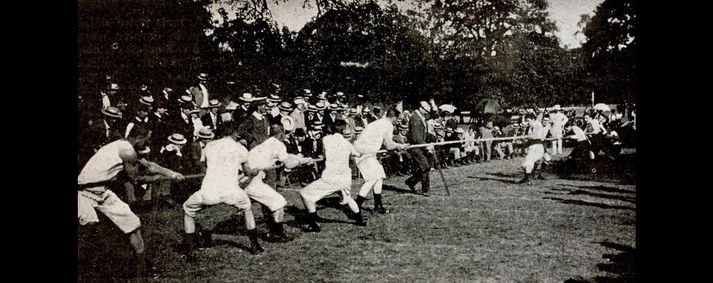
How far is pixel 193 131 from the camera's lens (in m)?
7.32

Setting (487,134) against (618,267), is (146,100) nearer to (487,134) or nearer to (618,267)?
(618,267)

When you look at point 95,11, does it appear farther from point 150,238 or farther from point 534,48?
point 534,48

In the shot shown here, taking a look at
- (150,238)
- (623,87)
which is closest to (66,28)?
(150,238)

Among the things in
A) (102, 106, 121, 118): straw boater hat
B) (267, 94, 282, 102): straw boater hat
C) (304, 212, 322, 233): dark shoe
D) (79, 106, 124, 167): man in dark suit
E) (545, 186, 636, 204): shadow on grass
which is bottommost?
(304, 212, 322, 233): dark shoe

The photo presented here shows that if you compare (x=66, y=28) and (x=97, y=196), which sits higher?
(x=66, y=28)

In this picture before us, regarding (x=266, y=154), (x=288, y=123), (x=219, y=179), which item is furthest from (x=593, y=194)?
(x=219, y=179)

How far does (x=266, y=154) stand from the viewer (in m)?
5.57

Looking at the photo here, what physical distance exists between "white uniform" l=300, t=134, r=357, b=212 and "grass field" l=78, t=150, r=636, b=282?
0.45 metres

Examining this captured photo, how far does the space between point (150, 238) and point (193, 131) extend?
2.14 m

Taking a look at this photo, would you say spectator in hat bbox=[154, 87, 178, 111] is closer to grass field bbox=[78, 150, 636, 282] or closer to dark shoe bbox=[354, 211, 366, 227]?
grass field bbox=[78, 150, 636, 282]

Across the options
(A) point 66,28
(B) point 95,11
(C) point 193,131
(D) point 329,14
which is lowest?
(C) point 193,131

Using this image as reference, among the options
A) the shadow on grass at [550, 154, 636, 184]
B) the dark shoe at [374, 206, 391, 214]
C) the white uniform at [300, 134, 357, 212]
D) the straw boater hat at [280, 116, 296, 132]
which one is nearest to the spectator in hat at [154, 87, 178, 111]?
the straw boater hat at [280, 116, 296, 132]

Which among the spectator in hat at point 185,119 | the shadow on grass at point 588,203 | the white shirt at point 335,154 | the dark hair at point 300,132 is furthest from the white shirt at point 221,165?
the shadow on grass at point 588,203

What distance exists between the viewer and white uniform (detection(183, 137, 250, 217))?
4.79 meters
